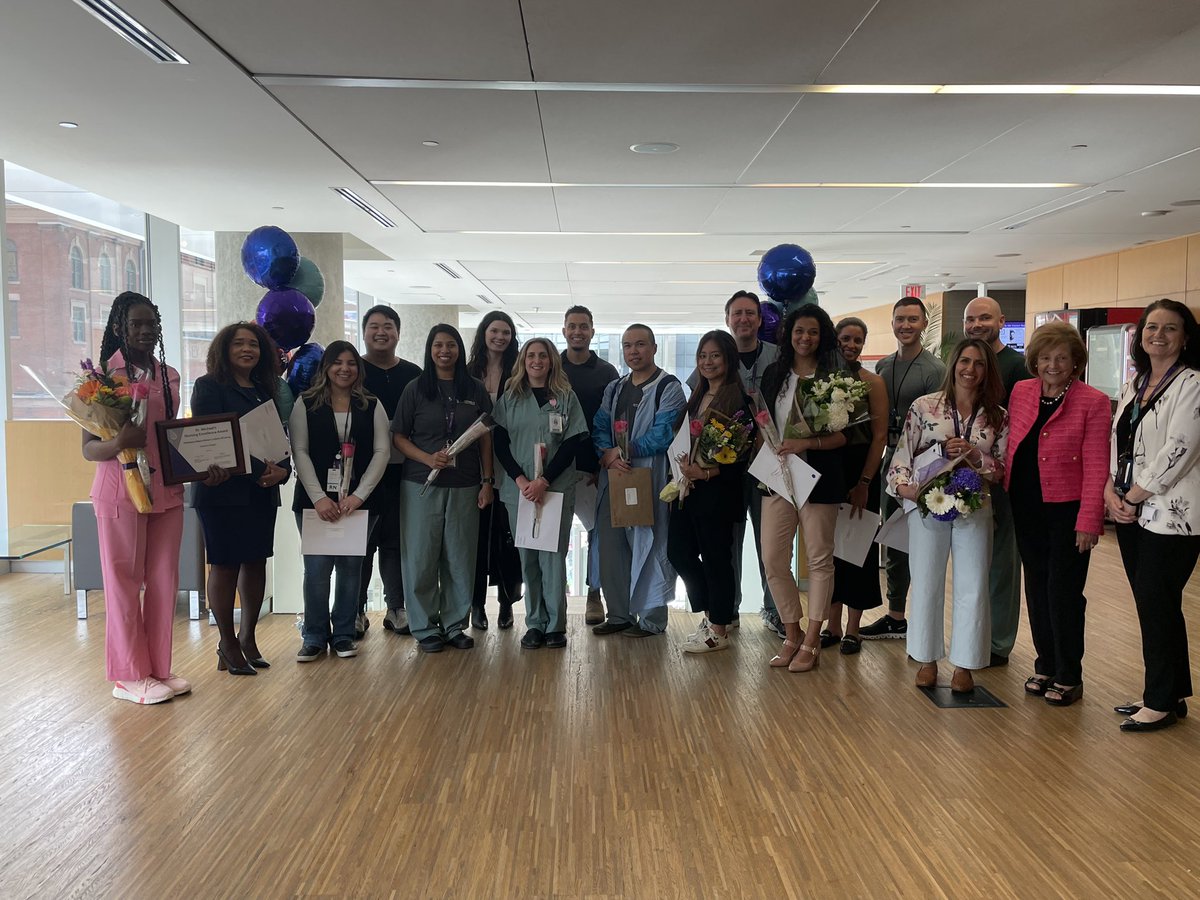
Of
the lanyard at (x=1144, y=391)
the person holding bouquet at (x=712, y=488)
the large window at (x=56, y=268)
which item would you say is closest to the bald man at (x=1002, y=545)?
the lanyard at (x=1144, y=391)

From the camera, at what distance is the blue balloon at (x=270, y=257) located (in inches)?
210

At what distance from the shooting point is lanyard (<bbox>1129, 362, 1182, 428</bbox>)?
352 cm

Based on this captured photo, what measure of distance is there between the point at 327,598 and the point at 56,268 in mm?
5950

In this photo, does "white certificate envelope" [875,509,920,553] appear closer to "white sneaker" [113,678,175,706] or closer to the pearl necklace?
the pearl necklace

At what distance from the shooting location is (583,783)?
320 centimetres

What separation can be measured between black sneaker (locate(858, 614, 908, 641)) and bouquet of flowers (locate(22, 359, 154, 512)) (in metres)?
3.78

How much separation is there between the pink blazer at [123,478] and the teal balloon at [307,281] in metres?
1.83

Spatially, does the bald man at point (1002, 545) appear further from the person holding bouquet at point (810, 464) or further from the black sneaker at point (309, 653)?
the black sneaker at point (309, 653)

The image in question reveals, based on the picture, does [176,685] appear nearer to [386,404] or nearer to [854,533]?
[386,404]

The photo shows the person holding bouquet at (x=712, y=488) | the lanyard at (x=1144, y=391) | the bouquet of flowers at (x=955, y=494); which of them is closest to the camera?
the lanyard at (x=1144, y=391)

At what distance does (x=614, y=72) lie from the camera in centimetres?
437

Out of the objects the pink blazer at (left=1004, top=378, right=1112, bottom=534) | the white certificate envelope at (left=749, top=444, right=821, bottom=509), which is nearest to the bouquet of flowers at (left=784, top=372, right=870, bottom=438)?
the white certificate envelope at (left=749, top=444, right=821, bottom=509)

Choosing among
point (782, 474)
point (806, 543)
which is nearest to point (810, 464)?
point (782, 474)

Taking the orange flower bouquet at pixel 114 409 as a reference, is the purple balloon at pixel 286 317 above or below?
above
